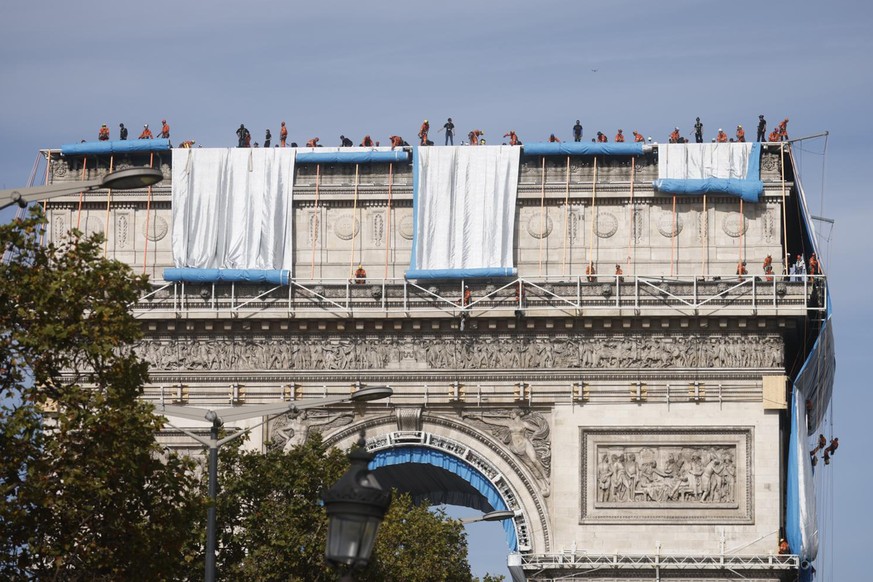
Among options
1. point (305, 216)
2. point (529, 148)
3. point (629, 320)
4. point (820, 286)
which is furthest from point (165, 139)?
point (820, 286)

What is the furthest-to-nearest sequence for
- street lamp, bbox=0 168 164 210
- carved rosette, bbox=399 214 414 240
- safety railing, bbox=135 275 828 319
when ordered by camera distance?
carved rosette, bbox=399 214 414 240
safety railing, bbox=135 275 828 319
street lamp, bbox=0 168 164 210

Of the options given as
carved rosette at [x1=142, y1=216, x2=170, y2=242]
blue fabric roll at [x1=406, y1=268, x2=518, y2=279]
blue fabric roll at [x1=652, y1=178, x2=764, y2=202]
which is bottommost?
blue fabric roll at [x1=406, y1=268, x2=518, y2=279]

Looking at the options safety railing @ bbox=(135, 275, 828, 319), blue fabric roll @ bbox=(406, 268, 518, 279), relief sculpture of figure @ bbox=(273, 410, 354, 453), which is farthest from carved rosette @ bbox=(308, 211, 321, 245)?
relief sculpture of figure @ bbox=(273, 410, 354, 453)

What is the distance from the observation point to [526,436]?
68.6 m

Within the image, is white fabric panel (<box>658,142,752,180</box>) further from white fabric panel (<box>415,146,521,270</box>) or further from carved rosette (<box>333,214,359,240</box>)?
carved rosette (<box>333,214,359,240</box>)

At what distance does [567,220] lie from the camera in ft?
233

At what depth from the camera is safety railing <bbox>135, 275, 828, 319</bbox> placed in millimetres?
68062

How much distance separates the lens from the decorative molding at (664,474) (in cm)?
6762

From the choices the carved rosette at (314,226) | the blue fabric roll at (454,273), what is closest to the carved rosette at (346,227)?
the carved rosette at (314,226)

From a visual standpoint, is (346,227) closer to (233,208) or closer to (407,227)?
(407,227)

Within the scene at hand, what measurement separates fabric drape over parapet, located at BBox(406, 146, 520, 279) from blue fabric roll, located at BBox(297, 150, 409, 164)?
24.6 inches

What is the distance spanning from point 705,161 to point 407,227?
33.0 feet

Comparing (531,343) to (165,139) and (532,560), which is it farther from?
(165,139)

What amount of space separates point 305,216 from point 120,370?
3111cm
